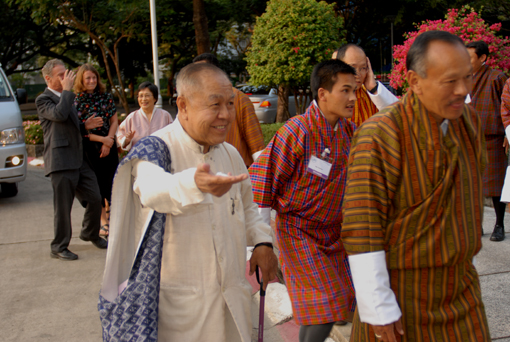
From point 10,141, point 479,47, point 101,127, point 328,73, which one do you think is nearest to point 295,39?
point 10,141

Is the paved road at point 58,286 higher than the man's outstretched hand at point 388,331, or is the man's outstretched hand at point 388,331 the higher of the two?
the man's outstretched hand at point 388,331

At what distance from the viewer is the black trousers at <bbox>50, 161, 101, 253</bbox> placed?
5.40m

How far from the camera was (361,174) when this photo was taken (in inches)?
79.2

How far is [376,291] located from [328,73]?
161cm

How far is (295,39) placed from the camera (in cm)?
1162

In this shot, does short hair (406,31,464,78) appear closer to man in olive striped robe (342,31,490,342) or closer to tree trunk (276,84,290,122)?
man in olive striped robe (342,31,490,342)

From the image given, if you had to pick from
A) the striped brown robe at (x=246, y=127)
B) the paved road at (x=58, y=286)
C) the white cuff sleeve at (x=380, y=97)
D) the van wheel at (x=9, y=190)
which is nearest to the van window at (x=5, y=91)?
the van wheel at (x=9, y=190)

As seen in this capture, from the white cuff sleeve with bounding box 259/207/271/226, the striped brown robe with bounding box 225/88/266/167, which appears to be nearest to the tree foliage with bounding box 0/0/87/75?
the striped brown robe with bounding box 225/88/266/167

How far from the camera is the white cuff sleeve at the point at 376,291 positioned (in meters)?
1.95

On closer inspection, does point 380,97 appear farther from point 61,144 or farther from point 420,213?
point 61,144

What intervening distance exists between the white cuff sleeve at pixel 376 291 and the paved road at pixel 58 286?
1.66 m

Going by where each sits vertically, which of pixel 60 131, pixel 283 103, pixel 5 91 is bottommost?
pixel 283 103

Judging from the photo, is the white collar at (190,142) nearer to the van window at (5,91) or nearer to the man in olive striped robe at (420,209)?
the man in olive striped robe at (420,209)

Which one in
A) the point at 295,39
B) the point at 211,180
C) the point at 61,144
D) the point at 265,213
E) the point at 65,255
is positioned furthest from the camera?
the point at 295,39
